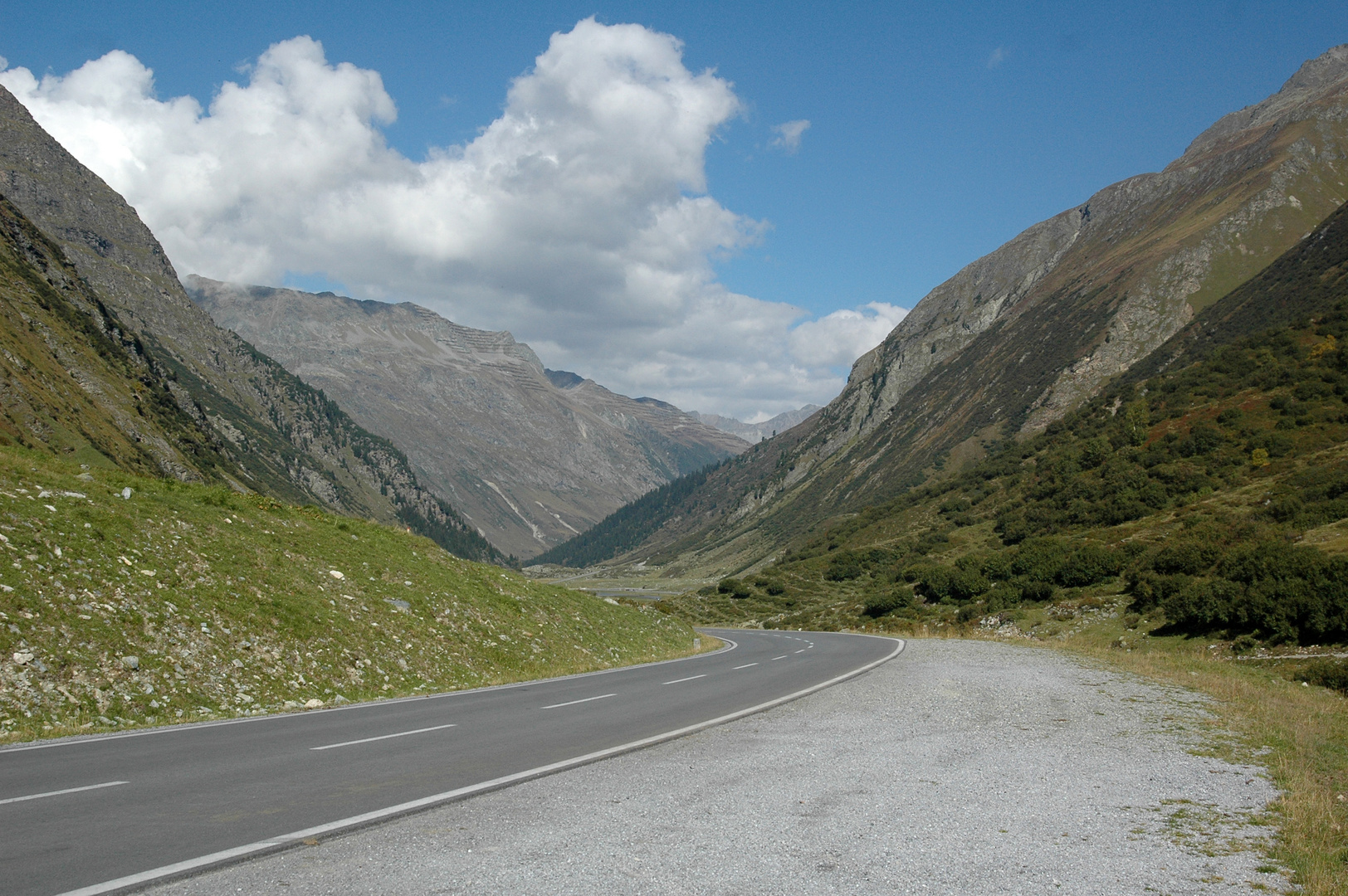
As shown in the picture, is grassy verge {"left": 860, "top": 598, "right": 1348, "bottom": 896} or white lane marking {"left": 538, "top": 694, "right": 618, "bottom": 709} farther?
white lane marking {"left": 538, "top": 694, "right": 618, "bottom": 709}

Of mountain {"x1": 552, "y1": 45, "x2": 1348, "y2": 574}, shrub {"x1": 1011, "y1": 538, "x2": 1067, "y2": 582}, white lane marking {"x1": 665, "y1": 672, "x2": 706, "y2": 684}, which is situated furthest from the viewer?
mountain {"x1": 552, "y1": 45, "x2": 1348, "y2": 574}

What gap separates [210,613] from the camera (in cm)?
1534

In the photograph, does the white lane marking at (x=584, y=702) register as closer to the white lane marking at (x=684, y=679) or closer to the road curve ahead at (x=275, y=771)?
the road curve ahead at (x=275, y=771)

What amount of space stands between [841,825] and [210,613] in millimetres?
13420

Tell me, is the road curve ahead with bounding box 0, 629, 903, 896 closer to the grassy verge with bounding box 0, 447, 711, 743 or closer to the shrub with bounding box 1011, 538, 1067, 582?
the grassy verge with bounding box 0, 447, 711, 743

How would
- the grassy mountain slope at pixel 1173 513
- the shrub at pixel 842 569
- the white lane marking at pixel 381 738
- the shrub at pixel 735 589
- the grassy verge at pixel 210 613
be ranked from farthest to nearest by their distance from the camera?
the shrub at pixel 735 589 → the shrub at pixel 842 569 → the grassy mountain slope at pixel 1173 513 → the grassy verge at pixel 210 613 → the white lane marking at pixel 381 738

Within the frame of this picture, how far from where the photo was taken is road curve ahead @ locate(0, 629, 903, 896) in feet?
19.4

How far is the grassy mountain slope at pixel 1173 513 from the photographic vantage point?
103ft

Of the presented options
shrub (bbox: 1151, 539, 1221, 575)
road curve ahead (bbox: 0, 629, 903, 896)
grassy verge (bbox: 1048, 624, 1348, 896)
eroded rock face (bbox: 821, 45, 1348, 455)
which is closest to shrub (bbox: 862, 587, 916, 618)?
shrub (bbox: 1151, 539, 1221, 575)

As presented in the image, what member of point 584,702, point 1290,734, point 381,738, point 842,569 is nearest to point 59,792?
point 381,738

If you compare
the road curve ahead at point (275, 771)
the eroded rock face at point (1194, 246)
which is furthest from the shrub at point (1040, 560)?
the eroded rock face at point (1194, 246)

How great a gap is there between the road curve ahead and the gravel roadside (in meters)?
0.55

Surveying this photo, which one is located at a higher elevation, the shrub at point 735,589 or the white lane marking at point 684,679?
the white lane marking at point 684,679

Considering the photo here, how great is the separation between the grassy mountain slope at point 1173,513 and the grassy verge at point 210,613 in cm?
2586
